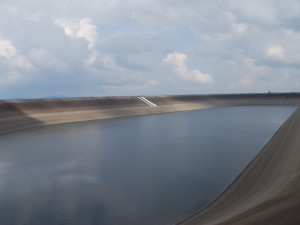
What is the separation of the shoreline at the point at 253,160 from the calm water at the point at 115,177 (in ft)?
4.00

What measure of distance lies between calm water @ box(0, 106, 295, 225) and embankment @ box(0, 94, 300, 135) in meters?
16.0

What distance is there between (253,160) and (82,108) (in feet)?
163

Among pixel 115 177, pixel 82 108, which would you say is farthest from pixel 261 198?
pixel 82 108

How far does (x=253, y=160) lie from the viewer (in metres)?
21.4

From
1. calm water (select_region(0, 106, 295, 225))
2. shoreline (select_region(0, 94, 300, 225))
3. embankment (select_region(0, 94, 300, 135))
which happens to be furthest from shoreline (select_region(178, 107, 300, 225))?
embankment (select_region(0, 94, 300, 135))

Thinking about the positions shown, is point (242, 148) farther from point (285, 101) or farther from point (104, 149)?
point (285, 101)

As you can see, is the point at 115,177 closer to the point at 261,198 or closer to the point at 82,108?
the point at 261,198

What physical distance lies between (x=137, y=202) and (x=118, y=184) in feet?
10.5

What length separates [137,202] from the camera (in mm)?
13352

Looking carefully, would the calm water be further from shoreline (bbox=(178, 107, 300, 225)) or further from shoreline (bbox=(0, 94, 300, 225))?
shoreline (bbox=(0, 94, 300, 225))

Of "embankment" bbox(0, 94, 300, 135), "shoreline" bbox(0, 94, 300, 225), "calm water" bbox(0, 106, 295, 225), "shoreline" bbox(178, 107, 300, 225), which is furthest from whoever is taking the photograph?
"embankment" bbox(0, 94, 300, 135)

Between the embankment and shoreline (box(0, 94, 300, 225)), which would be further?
the embankment

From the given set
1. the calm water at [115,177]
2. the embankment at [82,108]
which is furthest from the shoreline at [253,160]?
the calm water at [115,177]

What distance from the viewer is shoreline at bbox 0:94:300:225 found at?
8.73 metres
